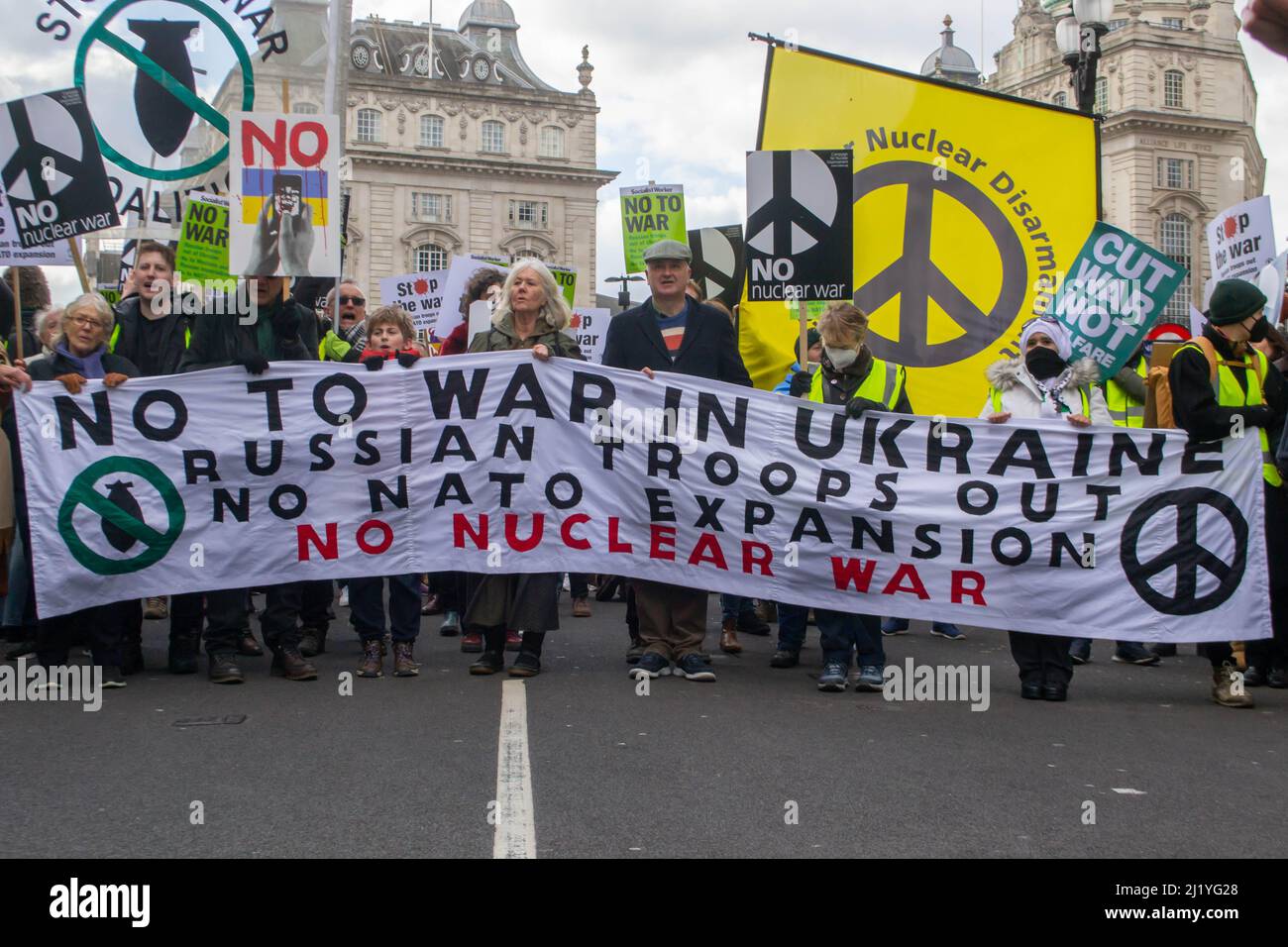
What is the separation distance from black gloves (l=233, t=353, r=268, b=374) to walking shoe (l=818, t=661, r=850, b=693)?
343 centimetres

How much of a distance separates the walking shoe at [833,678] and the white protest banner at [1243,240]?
198 inches

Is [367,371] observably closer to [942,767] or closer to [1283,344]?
[942,767]

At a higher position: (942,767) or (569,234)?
(569,234)

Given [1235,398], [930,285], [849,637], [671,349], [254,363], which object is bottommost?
[849,637]

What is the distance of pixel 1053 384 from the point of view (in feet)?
29.1

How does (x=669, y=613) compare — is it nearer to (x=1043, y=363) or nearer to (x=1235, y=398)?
(x=1043, y=363)

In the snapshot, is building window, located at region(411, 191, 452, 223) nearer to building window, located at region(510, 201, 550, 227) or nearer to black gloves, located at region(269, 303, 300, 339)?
building window, located at region(510, 201, 550, 227)

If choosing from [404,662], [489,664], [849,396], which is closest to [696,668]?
[489,664]

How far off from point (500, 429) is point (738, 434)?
133 cm

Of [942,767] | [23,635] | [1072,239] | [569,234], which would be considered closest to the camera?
[942,767]

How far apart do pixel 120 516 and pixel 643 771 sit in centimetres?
380

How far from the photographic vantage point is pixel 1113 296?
9.38 m

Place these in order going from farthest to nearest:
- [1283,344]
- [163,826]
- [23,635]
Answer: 1. [23,635]
2. [1283,344]
3. [163,826]
